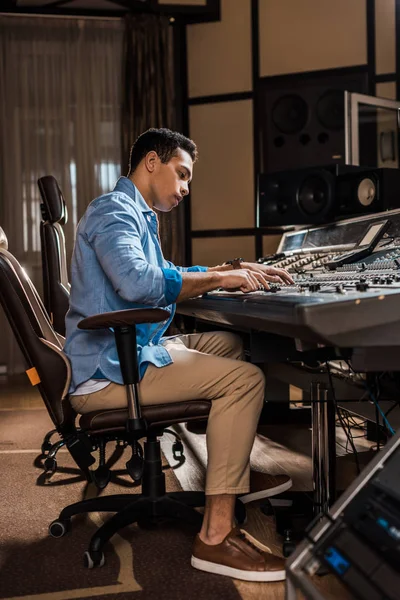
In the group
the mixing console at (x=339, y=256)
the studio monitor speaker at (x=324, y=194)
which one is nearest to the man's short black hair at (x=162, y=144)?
the mixing console at (x=339, y=256)

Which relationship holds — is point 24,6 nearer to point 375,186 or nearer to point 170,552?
point 375,186

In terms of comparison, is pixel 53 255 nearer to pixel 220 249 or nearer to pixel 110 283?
pixel 110 283

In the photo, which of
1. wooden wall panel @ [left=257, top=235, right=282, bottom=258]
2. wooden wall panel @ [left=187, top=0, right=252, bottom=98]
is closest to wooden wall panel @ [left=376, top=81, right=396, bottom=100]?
wooden wall panel @ [left=187, top=0, right=252, bottom=98]

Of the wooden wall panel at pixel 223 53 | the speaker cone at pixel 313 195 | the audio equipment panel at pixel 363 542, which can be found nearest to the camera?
the audio equipment panel at pixel 363 542

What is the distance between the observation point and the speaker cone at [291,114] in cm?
512

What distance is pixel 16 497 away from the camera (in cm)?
223

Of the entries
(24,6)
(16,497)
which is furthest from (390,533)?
(24,6)

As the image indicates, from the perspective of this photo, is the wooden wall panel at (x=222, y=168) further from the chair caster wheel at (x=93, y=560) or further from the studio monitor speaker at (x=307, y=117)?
the chair caster wheel at (x=93, y=560)

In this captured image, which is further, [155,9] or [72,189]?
[72,189]

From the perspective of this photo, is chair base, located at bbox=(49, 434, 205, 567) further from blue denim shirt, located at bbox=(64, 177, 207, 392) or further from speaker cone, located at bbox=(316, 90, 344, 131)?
speaker cone, located at bbox=(316, 90, 344, 131)

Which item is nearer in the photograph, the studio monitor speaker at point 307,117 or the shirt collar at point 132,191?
the shirt collar at point 132,191

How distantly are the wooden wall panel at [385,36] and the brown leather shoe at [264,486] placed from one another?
162 inches

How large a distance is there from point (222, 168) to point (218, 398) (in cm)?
412

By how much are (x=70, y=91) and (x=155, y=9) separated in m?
1.03
